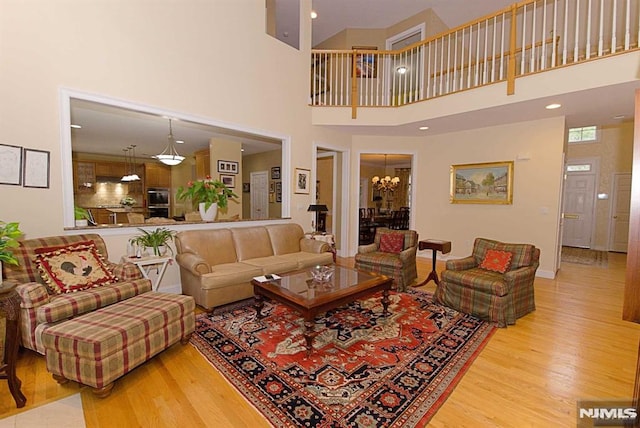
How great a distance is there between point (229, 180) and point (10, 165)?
4.35 metres

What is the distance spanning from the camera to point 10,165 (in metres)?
2.62

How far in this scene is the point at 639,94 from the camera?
49.8 inches

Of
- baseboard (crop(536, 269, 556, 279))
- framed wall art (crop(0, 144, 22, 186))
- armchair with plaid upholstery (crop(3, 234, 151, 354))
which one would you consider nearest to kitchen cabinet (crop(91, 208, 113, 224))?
framed wall art (crop(0, 144, 22, 186))

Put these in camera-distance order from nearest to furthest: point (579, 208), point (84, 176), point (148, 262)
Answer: point (148, 262), point (579, 208), point (84, 176)

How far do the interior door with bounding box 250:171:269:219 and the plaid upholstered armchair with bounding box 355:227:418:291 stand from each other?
4.77 m

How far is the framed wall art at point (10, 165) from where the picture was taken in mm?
2578

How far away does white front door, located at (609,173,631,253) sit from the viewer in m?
7.04

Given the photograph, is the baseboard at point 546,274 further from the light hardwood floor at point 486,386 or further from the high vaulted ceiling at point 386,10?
the high vaulted ceiling at point 386,10

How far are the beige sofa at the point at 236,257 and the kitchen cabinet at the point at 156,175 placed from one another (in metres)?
6.59

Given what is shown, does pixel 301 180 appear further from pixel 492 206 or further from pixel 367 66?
pixel 492 206

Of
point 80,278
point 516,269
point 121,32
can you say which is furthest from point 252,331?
point 121,32

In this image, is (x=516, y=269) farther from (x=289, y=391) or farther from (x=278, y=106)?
(x=278, y=106)

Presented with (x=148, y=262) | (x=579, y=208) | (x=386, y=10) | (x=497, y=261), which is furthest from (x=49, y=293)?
(x=579, y=208)

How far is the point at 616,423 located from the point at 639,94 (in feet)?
6.26
